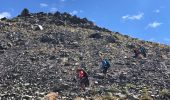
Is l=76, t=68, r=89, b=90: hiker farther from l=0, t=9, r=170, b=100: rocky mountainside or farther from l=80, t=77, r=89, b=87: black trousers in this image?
l=0, t=9, r=170, b=100: rocky mountainside

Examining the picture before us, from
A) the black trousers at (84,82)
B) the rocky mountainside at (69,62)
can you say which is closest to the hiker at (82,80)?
the black trousers at (84,82)

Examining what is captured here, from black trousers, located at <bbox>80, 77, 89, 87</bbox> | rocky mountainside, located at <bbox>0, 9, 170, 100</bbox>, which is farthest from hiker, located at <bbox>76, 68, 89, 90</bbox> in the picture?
rocky mountainside, located at <bbox>0, 9, 170, 100</bbox>

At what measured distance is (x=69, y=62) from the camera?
188 ft

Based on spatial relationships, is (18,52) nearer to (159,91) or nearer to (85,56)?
(85,56)

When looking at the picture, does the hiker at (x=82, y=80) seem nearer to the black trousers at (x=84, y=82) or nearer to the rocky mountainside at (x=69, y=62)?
the black trousers at (x=84, y=82)

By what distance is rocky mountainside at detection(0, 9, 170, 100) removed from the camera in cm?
3794

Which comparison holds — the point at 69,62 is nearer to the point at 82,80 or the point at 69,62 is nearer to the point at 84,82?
the point at 82,80

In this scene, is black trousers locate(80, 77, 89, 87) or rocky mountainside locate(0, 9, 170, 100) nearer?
rocky mountainside locate(0, 9, 170, 100)

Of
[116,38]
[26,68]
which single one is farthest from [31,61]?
[116,38]

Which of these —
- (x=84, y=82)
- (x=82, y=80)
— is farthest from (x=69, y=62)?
(x=84, y=82)

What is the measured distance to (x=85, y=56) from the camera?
6359 centimetres

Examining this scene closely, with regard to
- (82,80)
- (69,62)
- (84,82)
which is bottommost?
(84,82)

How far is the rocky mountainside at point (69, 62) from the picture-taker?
37938 millimetres

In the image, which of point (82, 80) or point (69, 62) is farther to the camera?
point (69, 62)
